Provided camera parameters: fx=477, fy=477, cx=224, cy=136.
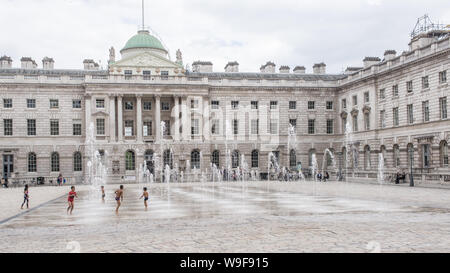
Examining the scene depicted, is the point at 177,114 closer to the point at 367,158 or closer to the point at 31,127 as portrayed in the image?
the point at 31,127

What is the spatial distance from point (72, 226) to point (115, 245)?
5127 mm

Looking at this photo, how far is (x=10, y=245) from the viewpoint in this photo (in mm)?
13852

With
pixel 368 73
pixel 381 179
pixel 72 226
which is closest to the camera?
pixel 72 226

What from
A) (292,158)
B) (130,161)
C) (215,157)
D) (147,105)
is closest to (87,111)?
(147,105)

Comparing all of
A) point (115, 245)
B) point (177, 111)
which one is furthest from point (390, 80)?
point (115, 245)

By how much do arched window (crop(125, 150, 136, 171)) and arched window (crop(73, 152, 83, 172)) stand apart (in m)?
6.02

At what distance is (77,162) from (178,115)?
14685mm

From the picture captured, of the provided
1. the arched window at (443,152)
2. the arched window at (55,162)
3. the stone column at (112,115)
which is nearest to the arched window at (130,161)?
the stone column at (112,115)

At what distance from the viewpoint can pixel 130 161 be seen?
6391cm

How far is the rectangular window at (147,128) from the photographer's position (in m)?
65.2

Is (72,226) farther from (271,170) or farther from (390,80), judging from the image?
(271,170)

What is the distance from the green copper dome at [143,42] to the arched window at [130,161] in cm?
1599
